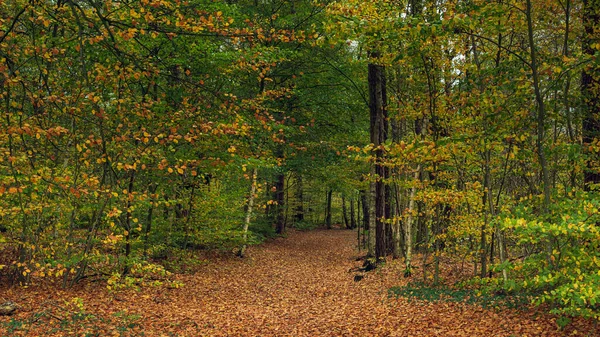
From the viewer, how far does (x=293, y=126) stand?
35.4ft

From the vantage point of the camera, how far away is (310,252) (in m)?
20.9

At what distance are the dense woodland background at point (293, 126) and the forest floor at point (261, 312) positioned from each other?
625 mm

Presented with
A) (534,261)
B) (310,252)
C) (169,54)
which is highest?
(169,54)

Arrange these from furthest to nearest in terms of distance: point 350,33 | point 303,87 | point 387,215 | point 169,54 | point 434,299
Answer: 1. point 303,87
2. point 387,215
3. point 169,54
4. point 434,299
5. point 350,33

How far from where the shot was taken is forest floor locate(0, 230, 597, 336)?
7297 mm

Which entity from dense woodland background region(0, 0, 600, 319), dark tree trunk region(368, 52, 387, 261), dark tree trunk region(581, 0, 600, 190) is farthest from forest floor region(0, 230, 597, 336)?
dark tree trunk region(581, 0, 600, 190)

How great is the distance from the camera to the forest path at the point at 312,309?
764 centimetres

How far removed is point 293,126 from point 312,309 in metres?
4.60

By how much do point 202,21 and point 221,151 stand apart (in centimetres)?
642

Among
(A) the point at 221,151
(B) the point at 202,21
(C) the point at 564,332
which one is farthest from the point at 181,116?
(C) the point at 564,332

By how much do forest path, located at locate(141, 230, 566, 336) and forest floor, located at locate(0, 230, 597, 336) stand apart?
0.07 ft

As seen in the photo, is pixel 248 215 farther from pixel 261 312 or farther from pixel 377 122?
pixel 261 312

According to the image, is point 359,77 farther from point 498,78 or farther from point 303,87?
point 498,78

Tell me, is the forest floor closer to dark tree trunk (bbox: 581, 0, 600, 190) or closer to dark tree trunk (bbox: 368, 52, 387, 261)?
dark tree trunk (bbox: 368, 52, 387, 261)
